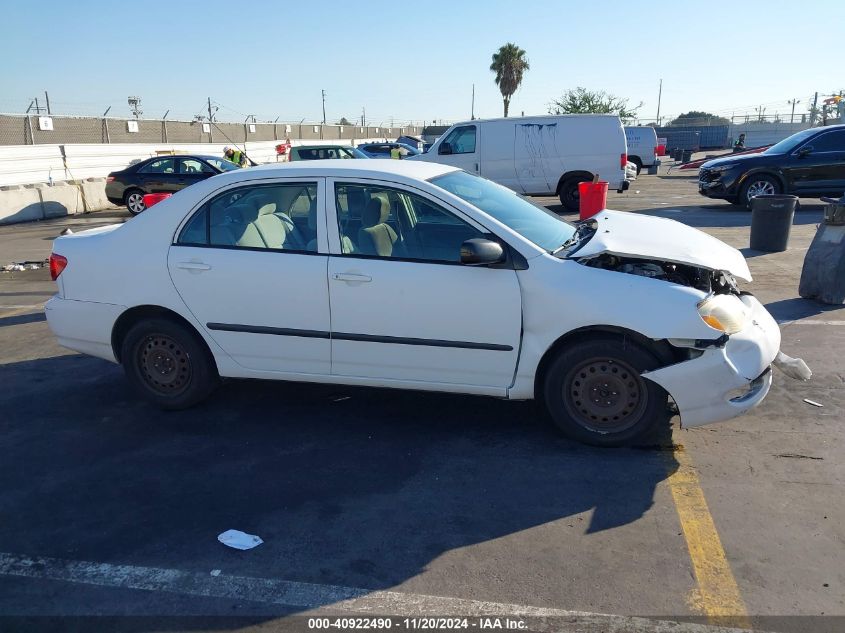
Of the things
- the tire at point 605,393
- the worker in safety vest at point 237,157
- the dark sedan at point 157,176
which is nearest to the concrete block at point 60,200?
the dark sedan at point 157,176

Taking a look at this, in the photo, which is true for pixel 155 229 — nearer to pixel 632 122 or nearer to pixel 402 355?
pixel 402 355

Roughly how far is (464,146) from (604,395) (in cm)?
1298

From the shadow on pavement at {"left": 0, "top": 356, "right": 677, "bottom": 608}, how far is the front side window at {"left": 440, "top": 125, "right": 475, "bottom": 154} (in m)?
12.0

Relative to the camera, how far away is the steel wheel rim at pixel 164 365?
192 inches

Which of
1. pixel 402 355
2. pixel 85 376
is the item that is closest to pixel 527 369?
pixel 402 355

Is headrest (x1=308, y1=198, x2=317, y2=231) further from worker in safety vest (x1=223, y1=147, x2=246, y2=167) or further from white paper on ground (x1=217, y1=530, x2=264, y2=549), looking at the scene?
worker in safety vest (x1=223, y1=147, x2=246, y2=167)

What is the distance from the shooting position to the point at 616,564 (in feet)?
10.2

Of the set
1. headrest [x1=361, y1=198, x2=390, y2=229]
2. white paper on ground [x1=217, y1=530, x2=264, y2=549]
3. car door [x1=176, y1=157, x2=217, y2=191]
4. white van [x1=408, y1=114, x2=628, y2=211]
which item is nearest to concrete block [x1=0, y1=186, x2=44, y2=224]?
car door [x1=176, y1=157, x2=217, y2=191]

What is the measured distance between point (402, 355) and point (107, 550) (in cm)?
194

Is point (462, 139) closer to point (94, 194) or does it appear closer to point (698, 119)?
point (94, 194)

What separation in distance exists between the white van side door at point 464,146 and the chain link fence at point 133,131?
13.6 meters

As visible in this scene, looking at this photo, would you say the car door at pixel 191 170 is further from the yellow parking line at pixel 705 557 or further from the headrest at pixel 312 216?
the yellow parking line at pixel 705 557

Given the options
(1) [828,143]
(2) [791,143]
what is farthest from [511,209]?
(1) [828,143]

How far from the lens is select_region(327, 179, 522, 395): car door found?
13.7ft
